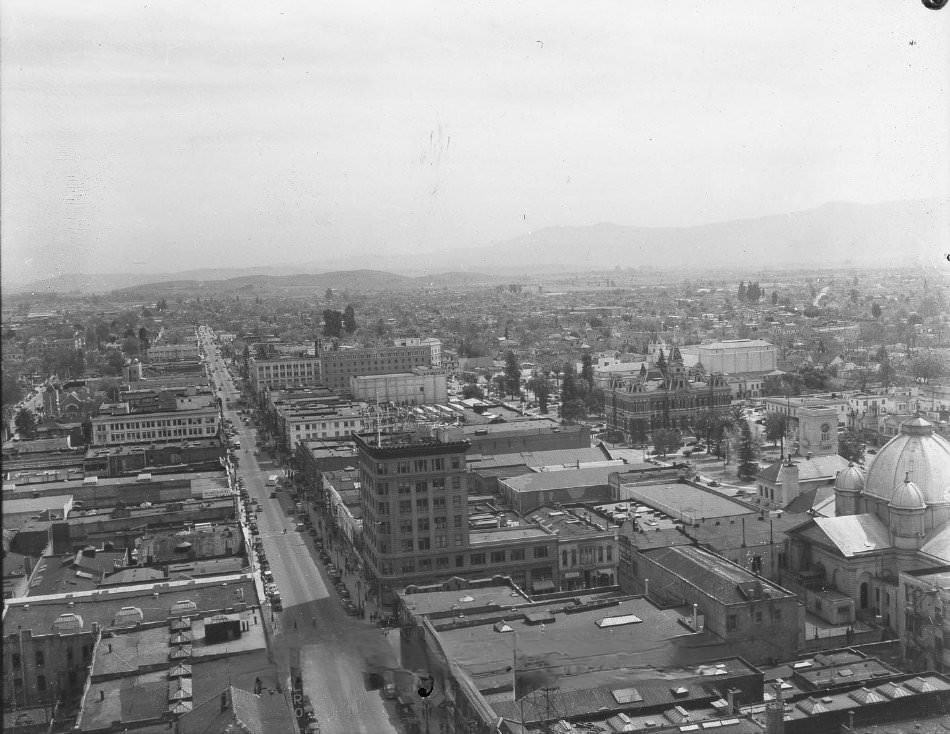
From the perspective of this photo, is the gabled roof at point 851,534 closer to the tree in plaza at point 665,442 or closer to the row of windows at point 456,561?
the row of windows at point 456,561

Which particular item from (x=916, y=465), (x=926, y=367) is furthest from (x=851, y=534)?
(x=926, y=367)

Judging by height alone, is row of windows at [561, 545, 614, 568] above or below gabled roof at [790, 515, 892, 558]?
below

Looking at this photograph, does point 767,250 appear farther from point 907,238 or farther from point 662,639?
point 662,639

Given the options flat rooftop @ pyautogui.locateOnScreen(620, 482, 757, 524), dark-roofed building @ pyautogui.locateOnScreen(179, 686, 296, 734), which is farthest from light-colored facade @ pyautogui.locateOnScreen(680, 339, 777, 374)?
dark-roofed building @ pyautogui.locateOnScreen(179, 686, 296, 734)

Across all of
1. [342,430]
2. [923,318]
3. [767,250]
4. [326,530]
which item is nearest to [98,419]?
[342,430]

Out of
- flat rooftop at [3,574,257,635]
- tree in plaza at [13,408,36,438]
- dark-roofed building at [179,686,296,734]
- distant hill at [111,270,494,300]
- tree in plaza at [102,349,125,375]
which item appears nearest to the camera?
dark-roofed building at [179,686,296,734]

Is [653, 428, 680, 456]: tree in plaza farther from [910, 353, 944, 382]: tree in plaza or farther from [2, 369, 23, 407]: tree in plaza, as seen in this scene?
[2, 369, 23, 407]: tree in plaza

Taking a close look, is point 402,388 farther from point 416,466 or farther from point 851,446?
point 416,466
